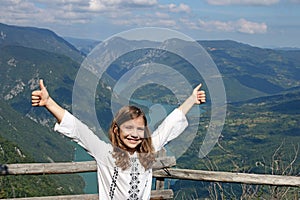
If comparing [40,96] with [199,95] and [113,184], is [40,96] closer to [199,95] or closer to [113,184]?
[113,184]

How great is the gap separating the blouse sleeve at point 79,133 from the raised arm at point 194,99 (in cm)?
46

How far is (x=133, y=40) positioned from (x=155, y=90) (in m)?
0.36

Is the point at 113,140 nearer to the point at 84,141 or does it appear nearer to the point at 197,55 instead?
the point at 84,141

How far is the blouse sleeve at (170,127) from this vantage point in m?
2.21

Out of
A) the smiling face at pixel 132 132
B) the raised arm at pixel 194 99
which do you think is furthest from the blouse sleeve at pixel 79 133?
the raised arm at pixel 194 99

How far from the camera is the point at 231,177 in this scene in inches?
155

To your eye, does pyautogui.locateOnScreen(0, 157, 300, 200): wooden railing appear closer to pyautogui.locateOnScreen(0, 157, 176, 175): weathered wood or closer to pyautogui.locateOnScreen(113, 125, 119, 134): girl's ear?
pyautogui.locateOnScreen(0, 157, 176, 175): weathered wood

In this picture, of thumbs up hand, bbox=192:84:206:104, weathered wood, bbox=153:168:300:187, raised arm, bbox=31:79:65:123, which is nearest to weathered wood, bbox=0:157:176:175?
weathered wood, bbox=153:168:300:187

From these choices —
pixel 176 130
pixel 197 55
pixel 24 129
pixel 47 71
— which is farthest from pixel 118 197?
pixel 47 71

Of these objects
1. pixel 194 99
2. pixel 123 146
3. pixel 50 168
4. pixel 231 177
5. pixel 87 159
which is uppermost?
pixel 194 99

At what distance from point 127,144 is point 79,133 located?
0.83ft

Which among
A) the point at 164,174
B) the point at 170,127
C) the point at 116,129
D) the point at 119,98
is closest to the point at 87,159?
the point at 164,174

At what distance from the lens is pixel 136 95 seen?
2.06 metres

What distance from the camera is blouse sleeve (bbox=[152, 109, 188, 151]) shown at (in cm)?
221
